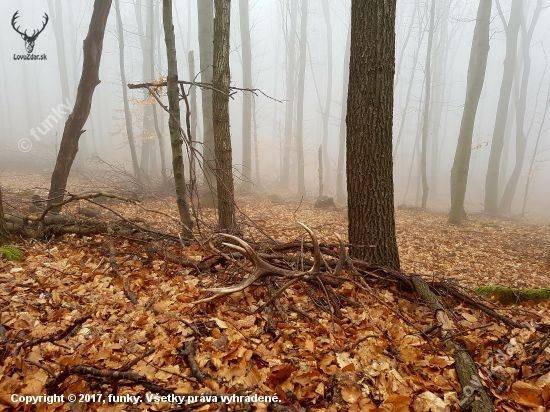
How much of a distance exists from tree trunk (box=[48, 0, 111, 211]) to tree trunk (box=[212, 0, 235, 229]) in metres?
3.12

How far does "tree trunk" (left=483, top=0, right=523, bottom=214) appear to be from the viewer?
48.7ft

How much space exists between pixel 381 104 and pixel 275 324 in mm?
2653

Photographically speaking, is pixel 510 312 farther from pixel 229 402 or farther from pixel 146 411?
pixel 146 411

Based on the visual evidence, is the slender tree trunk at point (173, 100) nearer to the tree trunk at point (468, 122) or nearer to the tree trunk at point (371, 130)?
the tree trunk at point (371, 130)

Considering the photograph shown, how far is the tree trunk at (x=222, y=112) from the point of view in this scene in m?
4.62

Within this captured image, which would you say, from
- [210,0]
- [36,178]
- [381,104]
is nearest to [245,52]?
[210,0]

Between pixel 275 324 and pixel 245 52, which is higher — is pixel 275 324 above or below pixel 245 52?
below

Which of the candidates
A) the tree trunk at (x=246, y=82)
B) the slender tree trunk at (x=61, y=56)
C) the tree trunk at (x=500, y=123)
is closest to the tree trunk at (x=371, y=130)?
the tree trunk at (x=246, y=82)

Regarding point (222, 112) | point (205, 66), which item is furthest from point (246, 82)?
point (222, 112)

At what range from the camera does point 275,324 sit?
2686 mm

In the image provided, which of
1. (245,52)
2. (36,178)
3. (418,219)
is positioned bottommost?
(418,219)

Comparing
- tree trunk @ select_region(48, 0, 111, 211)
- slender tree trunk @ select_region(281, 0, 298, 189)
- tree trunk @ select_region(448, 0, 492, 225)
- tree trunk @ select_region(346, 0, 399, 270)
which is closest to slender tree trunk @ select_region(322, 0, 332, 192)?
slender tree trunk @ select_region(281, 0, 298, 189)

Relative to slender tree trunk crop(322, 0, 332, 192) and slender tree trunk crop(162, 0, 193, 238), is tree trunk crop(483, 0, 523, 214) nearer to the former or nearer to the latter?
slender tree trunk crop(322, 0, 332, 192)

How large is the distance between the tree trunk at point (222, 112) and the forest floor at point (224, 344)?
4.03 ft
